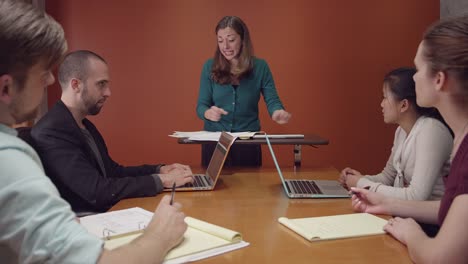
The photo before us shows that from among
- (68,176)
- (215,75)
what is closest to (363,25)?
(215,75)

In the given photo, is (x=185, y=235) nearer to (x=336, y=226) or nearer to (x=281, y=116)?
(x=336, y=226)

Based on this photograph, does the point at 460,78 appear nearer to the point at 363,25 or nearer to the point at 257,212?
the point at 257,212

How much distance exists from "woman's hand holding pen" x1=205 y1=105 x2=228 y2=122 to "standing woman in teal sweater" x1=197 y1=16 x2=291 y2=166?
0.36ft

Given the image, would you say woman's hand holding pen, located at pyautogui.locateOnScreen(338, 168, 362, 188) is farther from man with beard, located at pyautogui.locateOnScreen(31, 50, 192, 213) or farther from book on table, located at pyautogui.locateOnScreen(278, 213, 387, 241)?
man with beard, located at pyautogui.locateOnScreen(31, 50, 192, 213)

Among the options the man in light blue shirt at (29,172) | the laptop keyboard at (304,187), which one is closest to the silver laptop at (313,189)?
the laptop keyboard at (304,187)

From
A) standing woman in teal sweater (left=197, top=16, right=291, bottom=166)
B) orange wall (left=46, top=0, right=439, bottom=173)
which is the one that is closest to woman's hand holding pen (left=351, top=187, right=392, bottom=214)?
standing woman in teal sweater (left=197, top=16, right=291, bottom=166)

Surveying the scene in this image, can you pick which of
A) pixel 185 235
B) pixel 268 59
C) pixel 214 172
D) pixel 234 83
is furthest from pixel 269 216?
pixel 268 59

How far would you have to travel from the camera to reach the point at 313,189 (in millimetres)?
1864

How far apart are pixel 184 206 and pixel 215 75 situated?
1.21m

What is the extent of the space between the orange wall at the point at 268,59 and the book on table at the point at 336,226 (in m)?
2.45

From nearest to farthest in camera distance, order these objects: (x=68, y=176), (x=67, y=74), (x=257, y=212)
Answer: (x=257, y=212) < (x=68, y=176) < (x=67, y=74)

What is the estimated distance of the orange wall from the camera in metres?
3.86

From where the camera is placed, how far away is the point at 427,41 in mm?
1249

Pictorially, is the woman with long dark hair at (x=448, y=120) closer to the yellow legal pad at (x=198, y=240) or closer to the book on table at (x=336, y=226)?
the book on table at (x=336, y=226)
